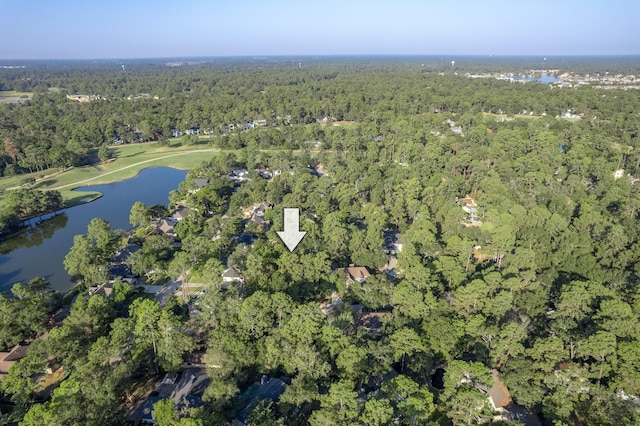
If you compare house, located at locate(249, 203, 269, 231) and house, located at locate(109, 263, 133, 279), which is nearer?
house, located at locate(109, 263, 133, 279)

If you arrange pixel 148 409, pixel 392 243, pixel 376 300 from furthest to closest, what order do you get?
pixel 392 243 → pixel 376 300 → pixel 148 409

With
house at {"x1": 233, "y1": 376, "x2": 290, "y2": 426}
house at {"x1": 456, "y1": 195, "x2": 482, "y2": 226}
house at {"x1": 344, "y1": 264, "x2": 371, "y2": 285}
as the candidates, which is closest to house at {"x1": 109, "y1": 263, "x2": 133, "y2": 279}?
house at {"x1": 233, "y1": 376, "x2": 290, "y2": 426}

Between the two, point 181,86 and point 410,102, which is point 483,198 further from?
point 181,86

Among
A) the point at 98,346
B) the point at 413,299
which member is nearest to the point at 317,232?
the point at 413,299

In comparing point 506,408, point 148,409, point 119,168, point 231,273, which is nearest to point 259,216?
point 231,273

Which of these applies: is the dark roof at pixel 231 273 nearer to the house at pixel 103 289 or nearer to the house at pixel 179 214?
the house at pixel 103 289

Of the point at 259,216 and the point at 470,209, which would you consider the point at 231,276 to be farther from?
the point at 470,209

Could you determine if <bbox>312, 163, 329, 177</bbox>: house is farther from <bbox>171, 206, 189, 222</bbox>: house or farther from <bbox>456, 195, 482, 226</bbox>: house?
<bbox>171, 206, 189, 222</bbox>: house
